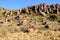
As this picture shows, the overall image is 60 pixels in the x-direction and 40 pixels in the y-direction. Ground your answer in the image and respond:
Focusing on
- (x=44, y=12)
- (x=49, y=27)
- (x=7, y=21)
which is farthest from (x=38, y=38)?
(x=44, y=12)

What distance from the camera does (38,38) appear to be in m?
24.4

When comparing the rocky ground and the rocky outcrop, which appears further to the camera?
the rocky outcrop

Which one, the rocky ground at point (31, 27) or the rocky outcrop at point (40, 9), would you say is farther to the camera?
the rocky outcrop at point (40, 9)

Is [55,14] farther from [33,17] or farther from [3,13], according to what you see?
[3,13]

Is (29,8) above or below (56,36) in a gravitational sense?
above

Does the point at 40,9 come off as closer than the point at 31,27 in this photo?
No

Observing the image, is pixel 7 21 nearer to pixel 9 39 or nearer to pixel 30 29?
pixel 30 29

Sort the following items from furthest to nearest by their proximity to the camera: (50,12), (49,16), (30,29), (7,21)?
(50,12) → (49,16) → (7,21) → (30,29)

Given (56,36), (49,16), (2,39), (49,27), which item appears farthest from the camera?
(49,16)

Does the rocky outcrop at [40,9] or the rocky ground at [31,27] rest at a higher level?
the rocky outcrop at [40,9]

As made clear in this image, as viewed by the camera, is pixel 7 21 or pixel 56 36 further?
pixel 7 21

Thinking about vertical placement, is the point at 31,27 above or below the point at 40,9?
below

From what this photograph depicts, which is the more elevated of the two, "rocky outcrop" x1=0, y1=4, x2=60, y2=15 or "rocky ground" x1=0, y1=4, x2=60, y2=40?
"rocky outcrop" x1=0, y1=4, x2=60, y2=15

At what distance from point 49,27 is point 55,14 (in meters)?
11.4
